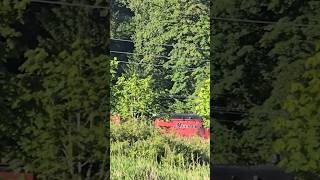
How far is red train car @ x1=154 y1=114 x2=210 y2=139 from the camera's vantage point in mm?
5383

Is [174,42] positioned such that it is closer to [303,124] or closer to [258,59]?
[258,59]

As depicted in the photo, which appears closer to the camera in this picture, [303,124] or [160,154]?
[303,124]

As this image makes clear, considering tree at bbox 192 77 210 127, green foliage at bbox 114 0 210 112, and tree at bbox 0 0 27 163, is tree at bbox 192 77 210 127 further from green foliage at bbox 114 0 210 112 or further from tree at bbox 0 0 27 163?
tree at bbox 0 0 27 163

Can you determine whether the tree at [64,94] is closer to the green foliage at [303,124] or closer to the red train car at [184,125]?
the red train car at [184,125]

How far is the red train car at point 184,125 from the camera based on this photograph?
17.7 ft

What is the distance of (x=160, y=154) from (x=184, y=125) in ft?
1.35

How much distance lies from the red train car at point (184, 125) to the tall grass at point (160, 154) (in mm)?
70

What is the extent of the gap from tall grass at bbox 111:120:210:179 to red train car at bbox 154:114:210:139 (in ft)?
0.23

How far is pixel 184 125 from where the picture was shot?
5.32 metres

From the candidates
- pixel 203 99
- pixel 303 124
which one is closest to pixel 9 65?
pixel 203 99

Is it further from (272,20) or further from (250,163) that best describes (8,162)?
(272,20)

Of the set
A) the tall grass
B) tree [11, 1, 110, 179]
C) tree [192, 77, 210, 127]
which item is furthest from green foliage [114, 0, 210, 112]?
tree [11, 1, 110, 179]

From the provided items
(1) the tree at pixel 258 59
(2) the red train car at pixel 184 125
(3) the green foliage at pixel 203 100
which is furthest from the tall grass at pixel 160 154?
(1) the tree at pixel 258 59

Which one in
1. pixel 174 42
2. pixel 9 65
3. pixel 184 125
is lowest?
pixel 184 125
